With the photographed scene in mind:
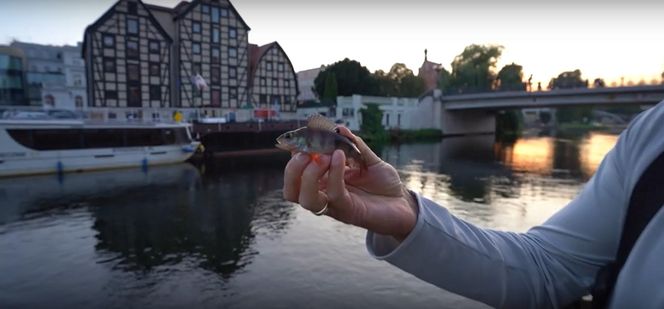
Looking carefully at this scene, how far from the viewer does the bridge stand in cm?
3438

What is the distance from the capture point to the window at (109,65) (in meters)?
37.0

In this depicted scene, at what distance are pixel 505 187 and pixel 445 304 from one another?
13019 millimetres

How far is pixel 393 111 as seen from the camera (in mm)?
52000

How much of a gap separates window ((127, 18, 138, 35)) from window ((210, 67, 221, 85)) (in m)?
8.26

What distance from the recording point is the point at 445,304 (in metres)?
7.44

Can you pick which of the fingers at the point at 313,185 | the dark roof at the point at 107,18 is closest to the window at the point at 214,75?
the dark roof at the point at 107,18

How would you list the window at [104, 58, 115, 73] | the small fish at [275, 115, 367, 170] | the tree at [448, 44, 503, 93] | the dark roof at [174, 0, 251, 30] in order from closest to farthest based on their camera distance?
the small fish at [275, 115, 367, 170] → the window at [104, 58, 115, 73] → the dark roof at [174, 0, 251, 30] → the tree at [448, 44, 503, 93]

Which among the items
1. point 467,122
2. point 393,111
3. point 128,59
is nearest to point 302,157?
point 128,59

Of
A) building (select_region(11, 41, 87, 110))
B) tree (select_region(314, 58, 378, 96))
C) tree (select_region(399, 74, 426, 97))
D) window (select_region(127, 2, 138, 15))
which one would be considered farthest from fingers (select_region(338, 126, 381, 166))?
tree (select_region(399, 74, 426, 97))

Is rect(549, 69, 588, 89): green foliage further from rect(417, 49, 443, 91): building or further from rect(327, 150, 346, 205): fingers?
rect(417, 49, 443, 91): building

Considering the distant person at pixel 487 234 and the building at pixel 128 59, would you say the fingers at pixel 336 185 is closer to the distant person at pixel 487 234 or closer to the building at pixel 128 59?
the distant person at pixel 487 234

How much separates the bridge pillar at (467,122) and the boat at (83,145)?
131 ft

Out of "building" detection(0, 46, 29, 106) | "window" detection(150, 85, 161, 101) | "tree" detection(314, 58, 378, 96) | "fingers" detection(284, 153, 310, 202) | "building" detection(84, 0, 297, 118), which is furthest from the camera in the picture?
"tree" detection(314, 58, 378, 96)

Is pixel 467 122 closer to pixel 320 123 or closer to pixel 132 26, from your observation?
pixel 132 26
